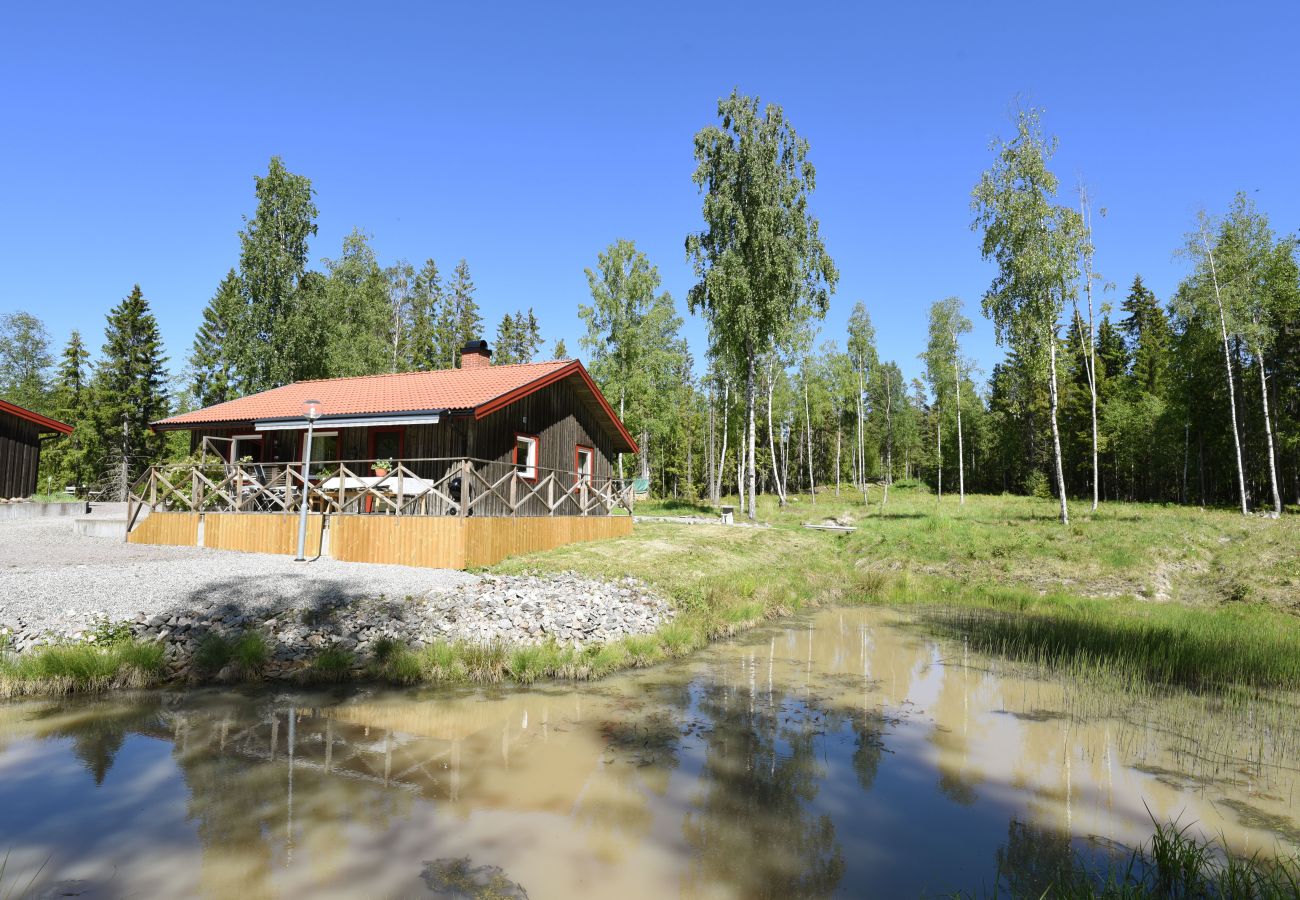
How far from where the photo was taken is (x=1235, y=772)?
6.15m

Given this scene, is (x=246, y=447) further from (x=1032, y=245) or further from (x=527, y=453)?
(x=1032, y=245)

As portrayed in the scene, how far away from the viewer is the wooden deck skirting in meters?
13.2

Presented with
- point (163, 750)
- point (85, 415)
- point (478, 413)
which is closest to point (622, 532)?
point (478, 413)

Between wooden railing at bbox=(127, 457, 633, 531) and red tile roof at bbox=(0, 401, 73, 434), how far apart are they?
7575mm

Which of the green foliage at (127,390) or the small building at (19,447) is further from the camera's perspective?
the green foliage at (127,390)

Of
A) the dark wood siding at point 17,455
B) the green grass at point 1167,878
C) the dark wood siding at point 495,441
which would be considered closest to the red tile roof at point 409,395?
the dark wood siding at point 495,441

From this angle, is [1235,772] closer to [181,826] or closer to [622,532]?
[181,826]

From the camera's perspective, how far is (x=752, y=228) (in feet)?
84.5

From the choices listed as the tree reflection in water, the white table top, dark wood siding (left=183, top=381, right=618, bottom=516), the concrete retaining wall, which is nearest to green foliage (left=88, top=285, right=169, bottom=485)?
the concrete retaining wall

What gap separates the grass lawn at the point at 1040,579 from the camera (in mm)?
10461

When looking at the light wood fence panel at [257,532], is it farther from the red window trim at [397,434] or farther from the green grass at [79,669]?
the green grass at [79,669]

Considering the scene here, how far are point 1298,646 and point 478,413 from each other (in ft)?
52.1

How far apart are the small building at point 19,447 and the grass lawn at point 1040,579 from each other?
2026cm

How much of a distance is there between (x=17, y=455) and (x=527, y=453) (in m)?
18.6
